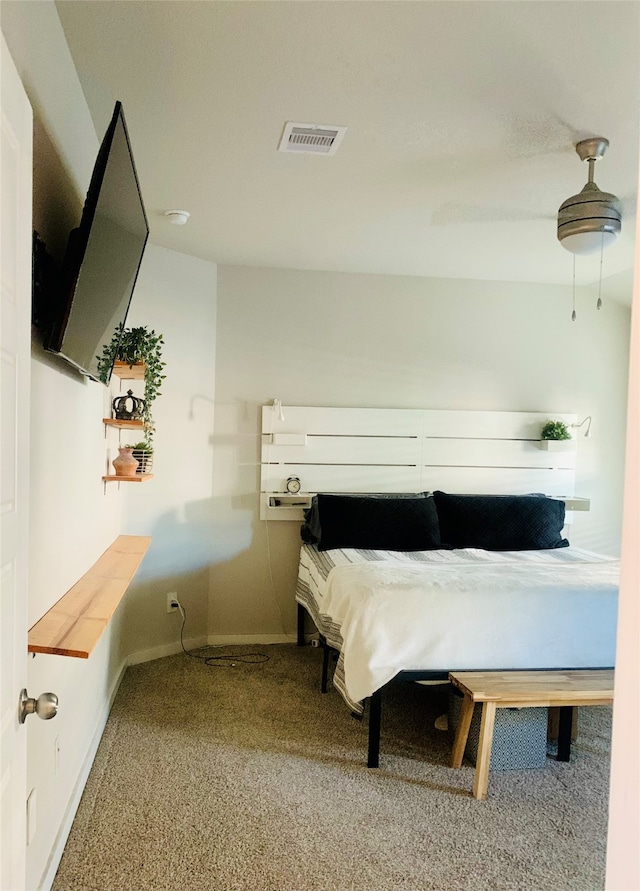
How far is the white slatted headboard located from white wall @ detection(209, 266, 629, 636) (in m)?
0.10

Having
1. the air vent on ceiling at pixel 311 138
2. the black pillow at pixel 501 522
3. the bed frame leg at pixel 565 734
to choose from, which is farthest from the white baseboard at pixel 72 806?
the air vent on ceiling at pixel 311 138

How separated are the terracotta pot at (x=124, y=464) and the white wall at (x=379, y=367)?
121cm

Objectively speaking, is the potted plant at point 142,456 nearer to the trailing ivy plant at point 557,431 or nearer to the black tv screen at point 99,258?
the black tv screen at point 99,258

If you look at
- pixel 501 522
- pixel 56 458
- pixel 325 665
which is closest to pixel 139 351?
pixel 56 458

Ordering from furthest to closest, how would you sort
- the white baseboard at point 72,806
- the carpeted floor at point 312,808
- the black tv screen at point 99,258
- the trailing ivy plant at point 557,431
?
the trailing ivy plant at point 557,431, the carpeted floor at point 312,808, the white baseboard at point 72,806, the black tv screen at point 99,258

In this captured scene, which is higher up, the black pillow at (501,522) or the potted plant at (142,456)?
the potted plant at (142,456)

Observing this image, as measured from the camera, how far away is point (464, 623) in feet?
8.98

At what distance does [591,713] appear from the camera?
3.36 m

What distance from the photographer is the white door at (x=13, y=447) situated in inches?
40.6

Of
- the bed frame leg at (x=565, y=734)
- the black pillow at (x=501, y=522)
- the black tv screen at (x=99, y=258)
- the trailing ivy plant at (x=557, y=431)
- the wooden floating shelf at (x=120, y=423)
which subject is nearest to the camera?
the black tv screen at (x=99, y=258)

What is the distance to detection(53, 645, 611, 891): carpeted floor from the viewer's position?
2051 mm

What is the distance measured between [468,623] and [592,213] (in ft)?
5.38

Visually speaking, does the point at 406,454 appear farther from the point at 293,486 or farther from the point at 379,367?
the point at 293,486

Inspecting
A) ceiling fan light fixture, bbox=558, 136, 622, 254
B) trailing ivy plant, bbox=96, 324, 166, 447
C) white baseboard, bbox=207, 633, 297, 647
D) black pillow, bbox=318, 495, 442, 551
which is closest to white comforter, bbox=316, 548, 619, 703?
black pillow, bbox=318, 495, 442, 551
